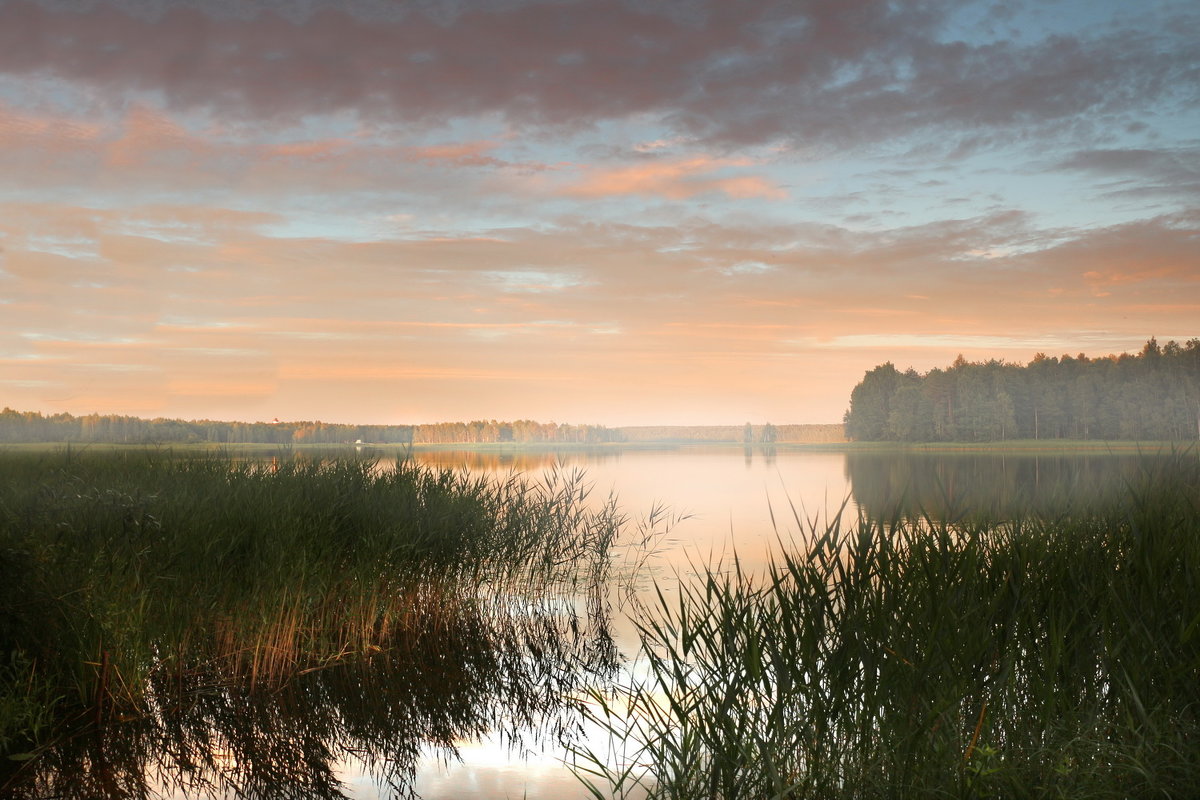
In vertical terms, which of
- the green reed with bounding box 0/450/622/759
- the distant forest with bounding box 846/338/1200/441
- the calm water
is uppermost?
the distant forest with bounding box 846/338/1200/441

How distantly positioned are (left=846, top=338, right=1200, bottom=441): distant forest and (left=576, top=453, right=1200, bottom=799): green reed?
194 ft

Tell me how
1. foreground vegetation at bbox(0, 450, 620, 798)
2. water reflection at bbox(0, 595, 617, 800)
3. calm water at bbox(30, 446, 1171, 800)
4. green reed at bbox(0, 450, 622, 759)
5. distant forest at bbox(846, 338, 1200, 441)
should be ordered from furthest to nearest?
distant forest at bbox(846, 338, 1200, 441), green reed at bbox(0, 450, 622, 759), foreground vegetation at bbox(0, 450, 620, 798), calm water at bbox(30, 446, 1171, 800), water reflection at bbox(0, 595, 617, 800)

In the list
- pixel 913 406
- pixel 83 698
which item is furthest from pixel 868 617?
pixel 913 406

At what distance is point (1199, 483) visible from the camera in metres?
9.35

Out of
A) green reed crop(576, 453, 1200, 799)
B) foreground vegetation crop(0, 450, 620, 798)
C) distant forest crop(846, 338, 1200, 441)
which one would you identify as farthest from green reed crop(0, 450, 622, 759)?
distant forest crop(846, 338, 1200, 441)

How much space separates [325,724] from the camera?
7086 mm

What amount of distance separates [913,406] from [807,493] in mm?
68243

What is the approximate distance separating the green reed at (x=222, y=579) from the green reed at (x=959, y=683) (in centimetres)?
397

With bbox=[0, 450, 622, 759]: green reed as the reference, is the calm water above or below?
below

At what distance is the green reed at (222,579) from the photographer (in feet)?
22.0

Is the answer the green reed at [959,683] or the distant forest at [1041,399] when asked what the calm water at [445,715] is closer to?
the green reed at [959,683]

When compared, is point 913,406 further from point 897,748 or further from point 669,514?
point 897,748

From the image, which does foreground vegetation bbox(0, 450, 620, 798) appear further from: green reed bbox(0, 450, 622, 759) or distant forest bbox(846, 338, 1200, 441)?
distant forest bbox(846, 338, 1200, 441)

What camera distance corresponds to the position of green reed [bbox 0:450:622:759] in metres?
6.72
